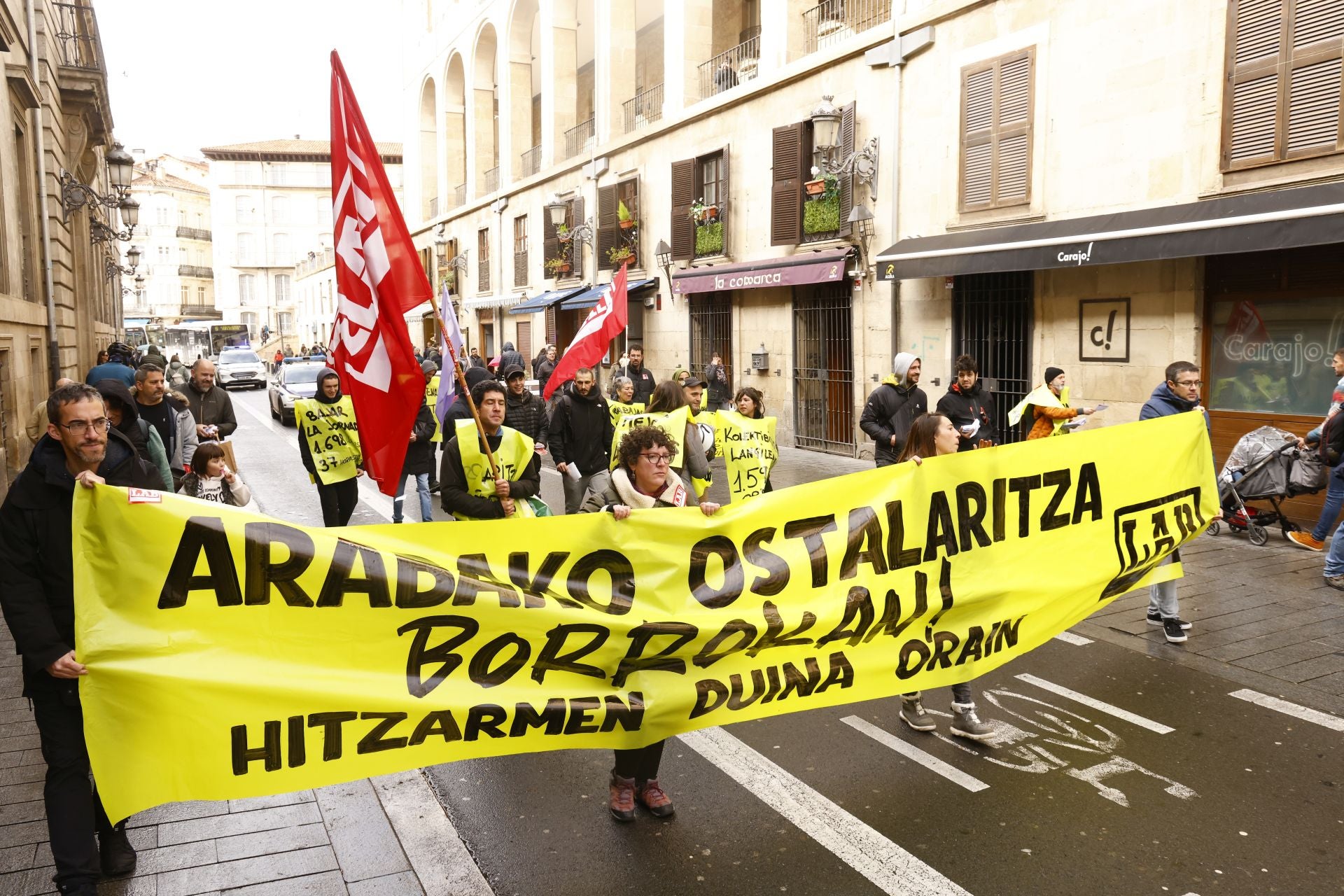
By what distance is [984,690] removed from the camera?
5867 millimetres

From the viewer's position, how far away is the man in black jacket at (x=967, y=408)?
934 centimetres

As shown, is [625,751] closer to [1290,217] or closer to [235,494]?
[235,494]

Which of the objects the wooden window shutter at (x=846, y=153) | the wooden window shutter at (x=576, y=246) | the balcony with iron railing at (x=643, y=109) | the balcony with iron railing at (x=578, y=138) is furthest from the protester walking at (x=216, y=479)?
the balcony with iron railing at (x=578, y=138)

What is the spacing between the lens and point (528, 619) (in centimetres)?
387

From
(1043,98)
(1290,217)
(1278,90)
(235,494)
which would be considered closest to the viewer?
(235,494)

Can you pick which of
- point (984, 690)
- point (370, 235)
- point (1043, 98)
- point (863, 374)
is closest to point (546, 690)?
point (370, 235)

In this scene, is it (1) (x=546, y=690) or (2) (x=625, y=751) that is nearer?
(1) (x=546, y=690)

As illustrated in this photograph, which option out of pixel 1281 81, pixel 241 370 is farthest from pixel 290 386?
pixel 1281 81

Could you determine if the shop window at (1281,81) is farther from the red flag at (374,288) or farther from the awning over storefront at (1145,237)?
the red flag at (374,288)

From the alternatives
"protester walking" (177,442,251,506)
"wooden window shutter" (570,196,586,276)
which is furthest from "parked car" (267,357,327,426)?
"protester walking" (177,442,251,506)

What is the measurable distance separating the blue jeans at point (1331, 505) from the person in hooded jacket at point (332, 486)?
8262 millimetres

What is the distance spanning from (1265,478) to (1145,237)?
301 centimetres

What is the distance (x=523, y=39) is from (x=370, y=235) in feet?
97.3

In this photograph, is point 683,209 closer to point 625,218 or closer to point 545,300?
point 625,218
